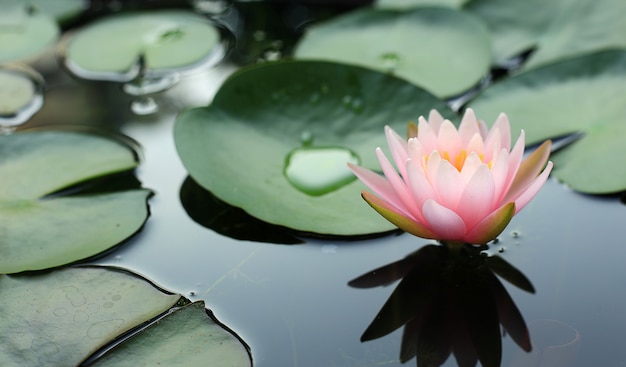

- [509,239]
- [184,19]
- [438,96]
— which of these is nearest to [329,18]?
[184,19]

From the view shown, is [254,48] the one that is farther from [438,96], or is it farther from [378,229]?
[378,229]

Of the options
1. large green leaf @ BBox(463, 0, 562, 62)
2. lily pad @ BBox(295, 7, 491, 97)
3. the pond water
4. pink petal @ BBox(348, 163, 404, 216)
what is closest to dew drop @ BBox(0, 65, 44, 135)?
the pond water

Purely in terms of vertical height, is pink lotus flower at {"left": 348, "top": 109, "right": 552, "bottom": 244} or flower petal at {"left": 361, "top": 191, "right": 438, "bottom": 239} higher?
pink lotus flower at {"left": 348, "top": 109, "right": 552, "bottom": 244}

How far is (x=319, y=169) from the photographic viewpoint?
1.86 metres

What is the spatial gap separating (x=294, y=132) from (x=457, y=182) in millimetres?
614

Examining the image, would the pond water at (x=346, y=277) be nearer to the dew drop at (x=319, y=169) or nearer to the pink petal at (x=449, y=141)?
the dew drop at (x=319, y=169)

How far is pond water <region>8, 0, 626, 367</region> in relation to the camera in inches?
58.4

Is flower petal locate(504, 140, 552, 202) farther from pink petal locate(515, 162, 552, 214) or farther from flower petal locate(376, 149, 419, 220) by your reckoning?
flower petal locate(376, 149, 419, 220)

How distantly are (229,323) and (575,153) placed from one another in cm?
100

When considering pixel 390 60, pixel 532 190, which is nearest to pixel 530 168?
pixel 532 190

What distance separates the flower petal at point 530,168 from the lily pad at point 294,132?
0.30 metres

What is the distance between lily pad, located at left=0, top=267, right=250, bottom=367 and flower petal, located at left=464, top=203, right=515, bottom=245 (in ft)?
1.70

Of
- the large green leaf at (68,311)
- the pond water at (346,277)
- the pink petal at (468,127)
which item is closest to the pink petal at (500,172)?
the pink petal at (468,127)

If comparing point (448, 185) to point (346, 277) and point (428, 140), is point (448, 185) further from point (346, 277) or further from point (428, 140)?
point (346, 277)
